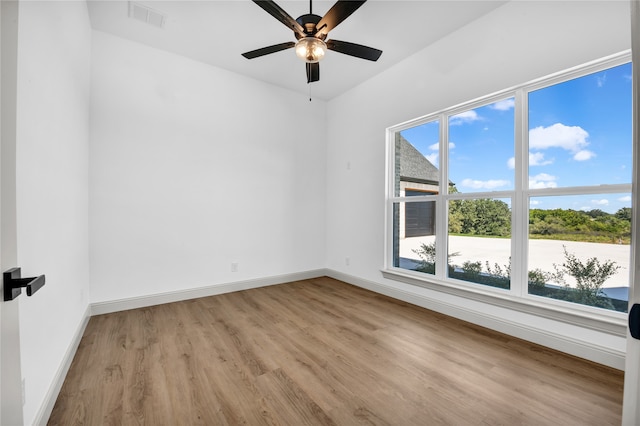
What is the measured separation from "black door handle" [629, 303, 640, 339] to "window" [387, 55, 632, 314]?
2183 mm

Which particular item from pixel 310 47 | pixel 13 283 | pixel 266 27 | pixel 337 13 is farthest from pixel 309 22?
pixel 13 283

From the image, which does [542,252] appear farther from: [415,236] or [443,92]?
[443,92]

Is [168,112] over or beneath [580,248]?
over

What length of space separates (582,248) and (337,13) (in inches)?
108

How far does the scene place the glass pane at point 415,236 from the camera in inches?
136

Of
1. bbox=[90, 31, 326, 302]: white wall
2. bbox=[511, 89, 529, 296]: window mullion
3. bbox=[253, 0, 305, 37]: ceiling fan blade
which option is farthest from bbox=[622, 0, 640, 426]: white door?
bbox=[90, 31, 326, 302]: white wall

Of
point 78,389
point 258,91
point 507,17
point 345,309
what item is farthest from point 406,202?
point 78,389

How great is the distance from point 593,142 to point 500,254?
1212 millimetres

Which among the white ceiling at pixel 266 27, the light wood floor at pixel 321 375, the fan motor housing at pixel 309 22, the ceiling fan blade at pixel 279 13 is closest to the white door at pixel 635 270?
the light wood floor at pixel 321 375

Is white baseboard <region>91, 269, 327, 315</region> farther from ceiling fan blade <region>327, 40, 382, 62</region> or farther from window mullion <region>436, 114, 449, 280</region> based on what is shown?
ceiling fan blade <region>327, 40, 382, 62</region>

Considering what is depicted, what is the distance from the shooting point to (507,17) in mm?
2615

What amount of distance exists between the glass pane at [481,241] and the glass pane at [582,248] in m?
0.23

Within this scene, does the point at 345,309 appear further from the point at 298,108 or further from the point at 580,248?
the point at 298,108

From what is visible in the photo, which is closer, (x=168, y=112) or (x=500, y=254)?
(x=500, y=254)
